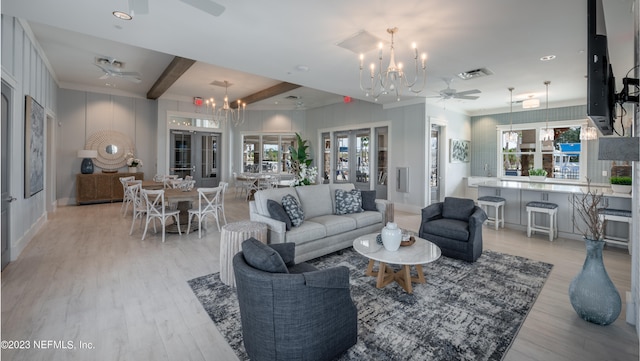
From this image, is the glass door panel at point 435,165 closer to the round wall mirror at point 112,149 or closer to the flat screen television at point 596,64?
the flat screen television at point 596,64

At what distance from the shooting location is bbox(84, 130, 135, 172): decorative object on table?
8000 millimetres

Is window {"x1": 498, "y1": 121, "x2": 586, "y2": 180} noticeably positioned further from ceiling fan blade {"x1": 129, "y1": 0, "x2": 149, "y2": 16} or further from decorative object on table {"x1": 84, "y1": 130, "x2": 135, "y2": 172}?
decorative object on table {"x1": 84, "y1": 130, "x2": 135, "y2": 172}

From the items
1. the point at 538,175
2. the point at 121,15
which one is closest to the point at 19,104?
the point at 121,15

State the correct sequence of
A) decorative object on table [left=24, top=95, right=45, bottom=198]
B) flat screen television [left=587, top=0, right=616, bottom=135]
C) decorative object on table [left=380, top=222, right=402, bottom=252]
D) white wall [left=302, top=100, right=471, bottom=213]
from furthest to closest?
white wall [left=302, top=100, right=471, bottom=213] → decorative object on table [left=24, top=95, right=45, bottom=198] → decorative object on table [left=380, top=222, right=402, bottom=252] → flat screen television [left=587, top=0, right=616, bottom=135]

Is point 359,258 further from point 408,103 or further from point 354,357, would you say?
point 408,103

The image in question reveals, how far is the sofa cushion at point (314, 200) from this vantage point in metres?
4.26

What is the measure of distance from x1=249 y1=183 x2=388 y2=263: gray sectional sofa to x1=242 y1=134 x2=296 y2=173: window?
228 inches

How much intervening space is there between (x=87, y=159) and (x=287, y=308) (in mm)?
8829

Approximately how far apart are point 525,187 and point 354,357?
5229mm

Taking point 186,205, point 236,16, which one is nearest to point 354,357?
point 236,16

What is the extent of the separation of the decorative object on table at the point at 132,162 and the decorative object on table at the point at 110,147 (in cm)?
11

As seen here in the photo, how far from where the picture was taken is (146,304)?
261cm

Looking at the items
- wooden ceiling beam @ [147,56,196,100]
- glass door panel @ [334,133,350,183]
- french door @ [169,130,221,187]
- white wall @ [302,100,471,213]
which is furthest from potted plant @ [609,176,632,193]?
french door @ [169,130,221,187]

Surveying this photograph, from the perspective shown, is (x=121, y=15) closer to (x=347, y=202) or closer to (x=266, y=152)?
(x=347, y=202)
